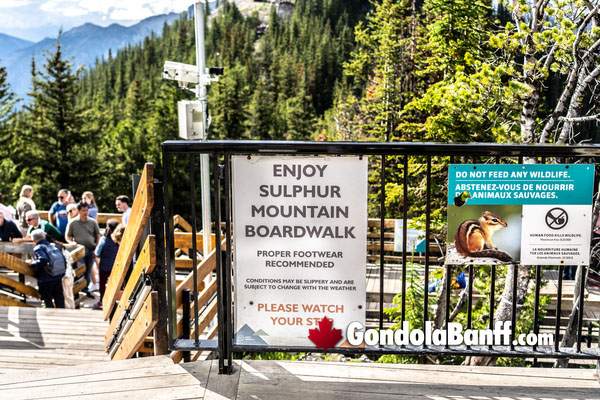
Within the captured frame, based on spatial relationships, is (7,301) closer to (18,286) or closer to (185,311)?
(18,286)

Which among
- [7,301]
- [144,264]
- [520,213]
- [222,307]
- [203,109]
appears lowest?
[7,301]

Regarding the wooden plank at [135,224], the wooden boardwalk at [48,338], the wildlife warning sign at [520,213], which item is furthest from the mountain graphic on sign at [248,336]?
the wooden boardwalk at [48,338]

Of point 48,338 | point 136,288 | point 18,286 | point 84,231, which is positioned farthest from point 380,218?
point 84,231

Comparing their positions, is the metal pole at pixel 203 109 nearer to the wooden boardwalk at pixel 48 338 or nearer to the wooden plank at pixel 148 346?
the wooden boardwalk at pixel 48 338

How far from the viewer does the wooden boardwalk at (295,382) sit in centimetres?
336

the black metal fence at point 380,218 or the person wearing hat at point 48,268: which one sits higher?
the black metal fence at point 380,218

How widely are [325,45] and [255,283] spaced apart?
4993 inches

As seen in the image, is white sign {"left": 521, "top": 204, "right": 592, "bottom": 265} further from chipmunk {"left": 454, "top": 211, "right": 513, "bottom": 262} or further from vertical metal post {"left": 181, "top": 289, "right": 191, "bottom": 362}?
vertical metal post {"left": 181, "top": 289, "right": 191, "bottom": 362}

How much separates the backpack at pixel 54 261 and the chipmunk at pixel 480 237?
6967mm

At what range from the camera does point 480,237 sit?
130 inches

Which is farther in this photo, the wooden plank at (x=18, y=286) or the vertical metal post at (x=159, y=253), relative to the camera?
the wooden plank at (x=18, y=286)

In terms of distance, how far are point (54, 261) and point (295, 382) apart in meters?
6.27

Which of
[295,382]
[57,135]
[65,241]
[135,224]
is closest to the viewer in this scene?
[295,382]

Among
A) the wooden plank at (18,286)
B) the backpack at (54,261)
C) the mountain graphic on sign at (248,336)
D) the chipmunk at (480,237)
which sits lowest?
the wooden plank at (18,286)
